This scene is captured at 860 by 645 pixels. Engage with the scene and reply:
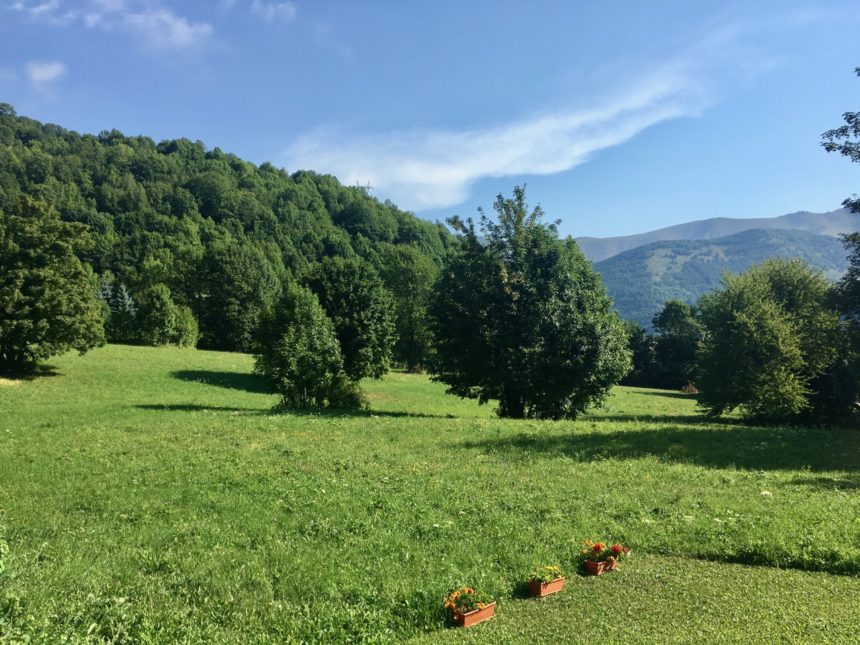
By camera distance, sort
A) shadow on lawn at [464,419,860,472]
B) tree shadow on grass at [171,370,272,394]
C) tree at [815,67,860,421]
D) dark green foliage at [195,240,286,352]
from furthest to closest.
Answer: dark green foliage at [195,240,286,352]
tree shadow on grass at [171,370,272,394]
tree at [815,67,860,421]
shadow on lawn at [464,419,860,472]

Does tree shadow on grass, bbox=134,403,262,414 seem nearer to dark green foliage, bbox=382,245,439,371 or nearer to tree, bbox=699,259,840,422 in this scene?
tree, bbox=699,259,840,422

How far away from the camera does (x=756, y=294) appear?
131 ft

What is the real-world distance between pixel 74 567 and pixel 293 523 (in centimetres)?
350

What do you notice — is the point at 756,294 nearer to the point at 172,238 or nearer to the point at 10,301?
the point at 10,301

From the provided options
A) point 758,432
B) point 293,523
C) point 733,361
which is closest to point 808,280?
point 733,361

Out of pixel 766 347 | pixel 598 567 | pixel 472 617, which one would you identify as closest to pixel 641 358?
pixel 766 347

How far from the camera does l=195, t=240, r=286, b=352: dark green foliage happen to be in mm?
90000

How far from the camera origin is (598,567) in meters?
7.83

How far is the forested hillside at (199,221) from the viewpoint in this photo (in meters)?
94.0

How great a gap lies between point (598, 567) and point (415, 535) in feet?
10.4

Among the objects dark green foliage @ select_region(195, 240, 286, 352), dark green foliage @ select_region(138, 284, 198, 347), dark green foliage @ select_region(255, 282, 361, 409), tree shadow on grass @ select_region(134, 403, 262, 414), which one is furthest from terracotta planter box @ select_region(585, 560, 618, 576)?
dark green foliage @ select_region(195, 240, 286, 352)

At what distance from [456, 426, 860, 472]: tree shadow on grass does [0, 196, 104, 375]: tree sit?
36.9 metres

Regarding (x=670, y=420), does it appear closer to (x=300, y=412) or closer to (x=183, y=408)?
(x=300, y=412)

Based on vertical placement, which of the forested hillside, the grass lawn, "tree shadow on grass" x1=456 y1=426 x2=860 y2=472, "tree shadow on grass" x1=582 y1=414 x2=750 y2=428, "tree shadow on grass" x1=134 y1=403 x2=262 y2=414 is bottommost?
"tree shadow on grass" x1=582 y1=414 x2=750 y2=428
